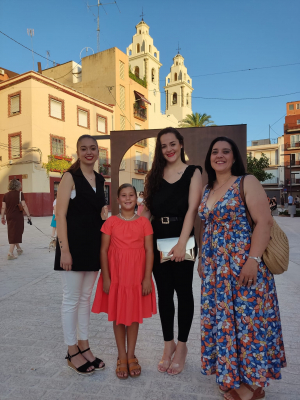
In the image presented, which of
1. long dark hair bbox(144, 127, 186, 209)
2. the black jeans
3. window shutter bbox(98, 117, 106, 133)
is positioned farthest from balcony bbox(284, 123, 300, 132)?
the black jeans

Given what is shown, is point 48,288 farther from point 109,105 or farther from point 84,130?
point 109,105

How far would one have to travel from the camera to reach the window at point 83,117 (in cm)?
2405

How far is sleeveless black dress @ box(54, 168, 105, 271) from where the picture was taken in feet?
7.61

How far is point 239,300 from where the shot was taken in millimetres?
1938

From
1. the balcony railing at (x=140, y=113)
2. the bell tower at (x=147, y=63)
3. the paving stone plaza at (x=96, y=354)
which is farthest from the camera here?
the bell tower at (x=147, y=63)

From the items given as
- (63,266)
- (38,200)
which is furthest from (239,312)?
(38,200)

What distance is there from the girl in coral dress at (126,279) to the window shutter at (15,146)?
2105 cm

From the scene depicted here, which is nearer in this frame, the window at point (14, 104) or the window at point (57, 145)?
the window at point (14, 104)

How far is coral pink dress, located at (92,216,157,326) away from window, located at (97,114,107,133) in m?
24.8

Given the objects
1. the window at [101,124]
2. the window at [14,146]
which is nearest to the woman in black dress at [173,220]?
the window at [14,146]

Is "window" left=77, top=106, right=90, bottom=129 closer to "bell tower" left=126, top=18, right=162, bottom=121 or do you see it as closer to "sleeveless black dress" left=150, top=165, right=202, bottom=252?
"bell tower" left=126, top=18, right=162, bottom=121

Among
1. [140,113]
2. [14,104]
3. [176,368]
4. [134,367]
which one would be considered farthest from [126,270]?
[140,113]

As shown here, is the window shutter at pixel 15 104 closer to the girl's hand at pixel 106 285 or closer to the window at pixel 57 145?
the window at pixel 57 145

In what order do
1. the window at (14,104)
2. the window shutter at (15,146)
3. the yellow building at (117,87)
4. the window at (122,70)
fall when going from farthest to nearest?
the window at (122,70), the yellow building at (117,87), the window shutter at (15,146), the window at (14,104)
